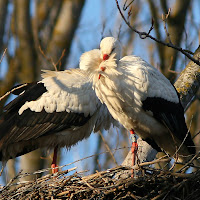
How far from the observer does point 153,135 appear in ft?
22.2

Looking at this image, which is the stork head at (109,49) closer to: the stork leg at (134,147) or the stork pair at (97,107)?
the stork pair at (97,107)

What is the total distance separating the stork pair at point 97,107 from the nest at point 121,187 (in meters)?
0.66

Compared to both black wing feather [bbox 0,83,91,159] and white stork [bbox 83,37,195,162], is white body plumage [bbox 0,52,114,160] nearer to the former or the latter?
black wing feather [bbox 0,83,91,159]

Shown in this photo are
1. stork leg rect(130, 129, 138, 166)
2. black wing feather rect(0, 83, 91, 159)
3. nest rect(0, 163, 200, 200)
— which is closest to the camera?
nest rect(0, 163, 200, 200)

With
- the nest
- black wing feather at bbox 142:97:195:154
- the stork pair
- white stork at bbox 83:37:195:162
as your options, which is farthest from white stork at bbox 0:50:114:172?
the nest

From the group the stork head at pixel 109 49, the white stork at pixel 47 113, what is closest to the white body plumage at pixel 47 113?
the white stork at pixel 47 113

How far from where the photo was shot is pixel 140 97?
6242 mm

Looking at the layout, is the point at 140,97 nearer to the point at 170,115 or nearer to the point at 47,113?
the point at 170,115

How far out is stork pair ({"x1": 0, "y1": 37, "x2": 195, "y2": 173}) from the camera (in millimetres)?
6246

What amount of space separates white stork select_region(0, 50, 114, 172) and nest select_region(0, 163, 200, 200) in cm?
171

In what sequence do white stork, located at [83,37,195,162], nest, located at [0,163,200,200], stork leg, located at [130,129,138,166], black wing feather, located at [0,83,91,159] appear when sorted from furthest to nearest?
black wing feather, located at [0,83,91,159], stork leg, located at [130,129,138,166], white stork, located at [83,37,195,162], nest, located at [0,163,200,200]

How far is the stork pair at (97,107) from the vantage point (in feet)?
20.5

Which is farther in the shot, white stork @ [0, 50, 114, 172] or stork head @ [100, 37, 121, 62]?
white stork @ [0, 50, 114, 172]

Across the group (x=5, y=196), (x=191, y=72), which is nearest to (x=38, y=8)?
(x=191, y=72)
